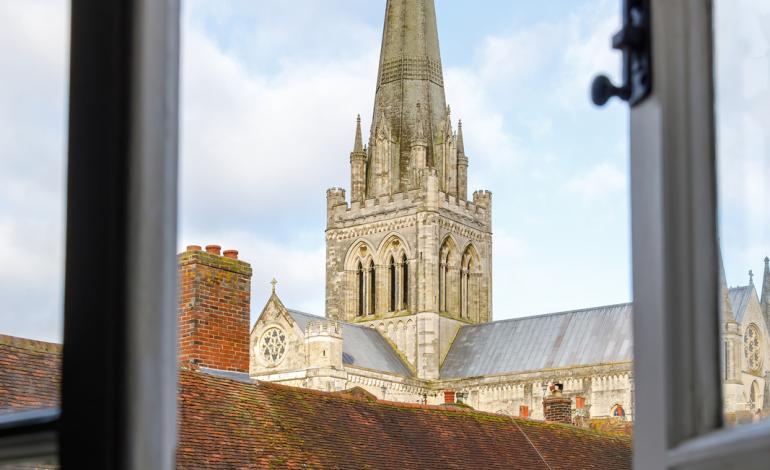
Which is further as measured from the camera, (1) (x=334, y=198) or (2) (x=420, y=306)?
(1) (x=334, y=198)

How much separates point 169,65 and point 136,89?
0.17 ft

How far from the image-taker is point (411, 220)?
157ft

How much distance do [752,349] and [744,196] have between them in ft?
0.47

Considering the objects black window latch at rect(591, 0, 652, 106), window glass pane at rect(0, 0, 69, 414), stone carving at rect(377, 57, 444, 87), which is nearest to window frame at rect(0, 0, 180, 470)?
window glass pane at rect(0, 0, 69, 414)

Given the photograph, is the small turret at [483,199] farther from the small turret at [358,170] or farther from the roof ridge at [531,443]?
the roof ridge at [531,443]

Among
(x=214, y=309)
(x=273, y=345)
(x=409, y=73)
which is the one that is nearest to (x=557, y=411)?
(x=214, y=309)

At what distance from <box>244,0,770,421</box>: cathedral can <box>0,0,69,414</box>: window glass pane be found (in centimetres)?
3921

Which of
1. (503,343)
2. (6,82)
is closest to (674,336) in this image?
(6,82)

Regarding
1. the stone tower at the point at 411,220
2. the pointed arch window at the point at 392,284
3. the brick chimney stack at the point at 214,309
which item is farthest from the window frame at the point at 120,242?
the pointed arch window at the point at 392,284

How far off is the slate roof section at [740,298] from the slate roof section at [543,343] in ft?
140

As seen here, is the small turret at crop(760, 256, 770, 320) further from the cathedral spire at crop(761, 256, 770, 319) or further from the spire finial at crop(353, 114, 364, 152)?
the spire finial at crop(353, 114, 364, 152)

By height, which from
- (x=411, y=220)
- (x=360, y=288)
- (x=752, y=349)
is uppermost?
(x=411, y=220)

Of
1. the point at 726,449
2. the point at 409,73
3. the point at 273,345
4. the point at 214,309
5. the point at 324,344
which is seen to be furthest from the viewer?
the point at 409,73

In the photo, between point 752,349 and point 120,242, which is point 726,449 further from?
point 120,242
